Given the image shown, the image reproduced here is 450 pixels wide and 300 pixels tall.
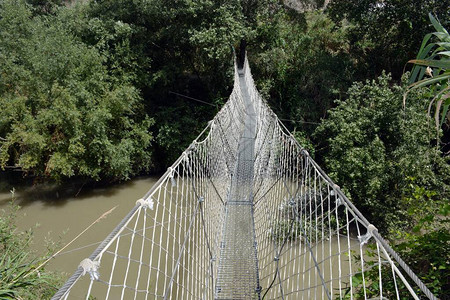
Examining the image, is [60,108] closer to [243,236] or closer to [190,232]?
[190,232]

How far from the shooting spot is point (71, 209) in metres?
4.69

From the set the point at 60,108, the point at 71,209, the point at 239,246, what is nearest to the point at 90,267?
the point at 239,246

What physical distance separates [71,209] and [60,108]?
1.55 metres

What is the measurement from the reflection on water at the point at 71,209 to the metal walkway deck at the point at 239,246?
71.7 inches

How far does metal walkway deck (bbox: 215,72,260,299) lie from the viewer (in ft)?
6.29

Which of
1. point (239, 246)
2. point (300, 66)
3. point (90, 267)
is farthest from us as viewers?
point (300, 66)

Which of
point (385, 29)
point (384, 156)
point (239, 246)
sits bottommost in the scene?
point (239, 246)

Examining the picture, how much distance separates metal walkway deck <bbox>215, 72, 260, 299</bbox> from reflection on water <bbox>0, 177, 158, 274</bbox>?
71.7 inches

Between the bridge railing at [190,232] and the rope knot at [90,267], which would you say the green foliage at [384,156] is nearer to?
the bridge railing at [190,232]

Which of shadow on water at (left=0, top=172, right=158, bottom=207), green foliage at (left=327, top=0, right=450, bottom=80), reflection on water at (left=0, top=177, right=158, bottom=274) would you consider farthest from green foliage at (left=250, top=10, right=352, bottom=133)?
shadow on water at (left=0, top=172, right=158, bottom=207)

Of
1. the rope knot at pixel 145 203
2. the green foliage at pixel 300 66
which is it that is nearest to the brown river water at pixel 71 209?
the green foliage at pixel 300 66

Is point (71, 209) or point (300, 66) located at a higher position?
point (300, 66)

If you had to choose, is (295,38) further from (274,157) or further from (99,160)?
(99,160)

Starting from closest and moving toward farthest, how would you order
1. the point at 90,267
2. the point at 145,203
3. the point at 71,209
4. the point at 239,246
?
the point at 90,267
the point at 145,203
the point at 239,246
the point at 71,209
